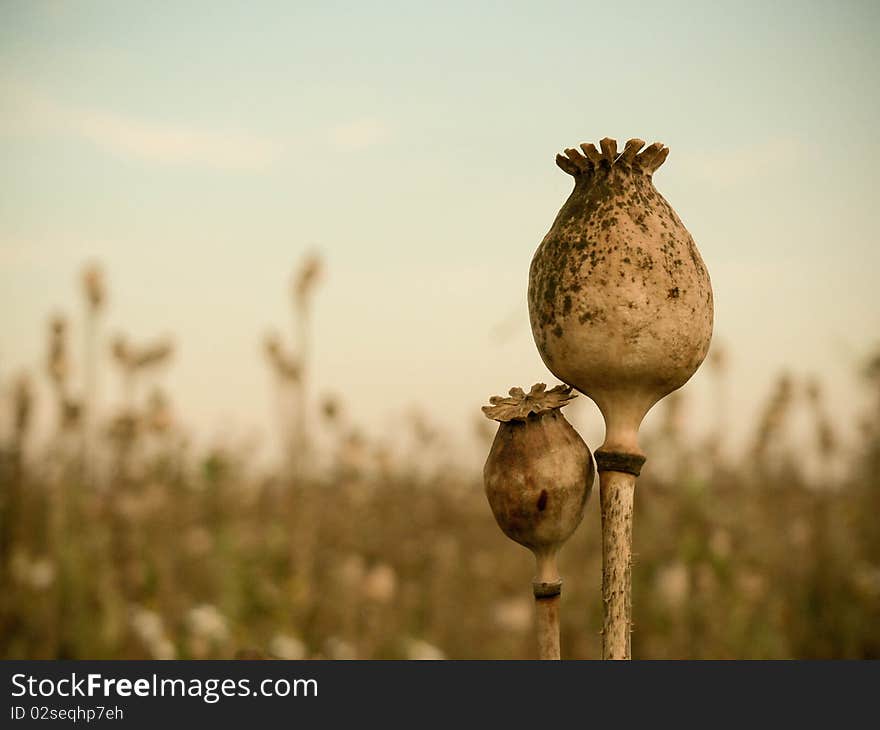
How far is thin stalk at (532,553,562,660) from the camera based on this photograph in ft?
2.53

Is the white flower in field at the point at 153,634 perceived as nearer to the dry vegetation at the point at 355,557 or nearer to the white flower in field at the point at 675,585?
the dry vegetation at the point at 355,557

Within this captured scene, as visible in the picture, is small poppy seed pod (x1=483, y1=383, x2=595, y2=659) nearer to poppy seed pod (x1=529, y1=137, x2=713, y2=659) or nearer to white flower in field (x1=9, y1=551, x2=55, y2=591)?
poppy seed pod (x1=529, y1=137, x2=713, y2=659)

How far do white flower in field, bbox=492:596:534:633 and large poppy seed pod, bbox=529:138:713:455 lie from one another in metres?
3.23

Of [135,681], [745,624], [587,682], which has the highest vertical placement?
[587,682]

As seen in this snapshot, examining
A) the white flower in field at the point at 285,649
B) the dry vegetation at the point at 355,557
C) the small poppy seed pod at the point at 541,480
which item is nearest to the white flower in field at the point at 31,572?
the dry vegetation at the point at 355,557

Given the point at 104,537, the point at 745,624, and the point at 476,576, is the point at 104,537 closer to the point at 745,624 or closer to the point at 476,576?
the point at 476,576

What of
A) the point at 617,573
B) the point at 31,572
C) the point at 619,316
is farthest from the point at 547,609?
the point at 31,572

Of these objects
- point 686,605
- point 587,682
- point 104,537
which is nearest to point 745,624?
point 686,605

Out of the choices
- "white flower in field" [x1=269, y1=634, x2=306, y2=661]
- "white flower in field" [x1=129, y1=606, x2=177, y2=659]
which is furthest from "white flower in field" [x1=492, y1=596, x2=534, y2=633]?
"white flower in field" [x1=129, y1=606, x2=177, y2=659]

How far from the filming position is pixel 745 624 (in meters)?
3.68

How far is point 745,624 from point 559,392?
Answer: 10.6 feet

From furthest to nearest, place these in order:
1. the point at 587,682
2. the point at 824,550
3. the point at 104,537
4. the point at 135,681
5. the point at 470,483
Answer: the point at 470,483 → the point at 824,550 → the point at 104,537 → the point at 135,681 → the point at 587,682

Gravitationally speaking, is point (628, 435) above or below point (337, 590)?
above

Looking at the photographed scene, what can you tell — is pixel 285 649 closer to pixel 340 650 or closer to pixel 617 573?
pixel 340 650
